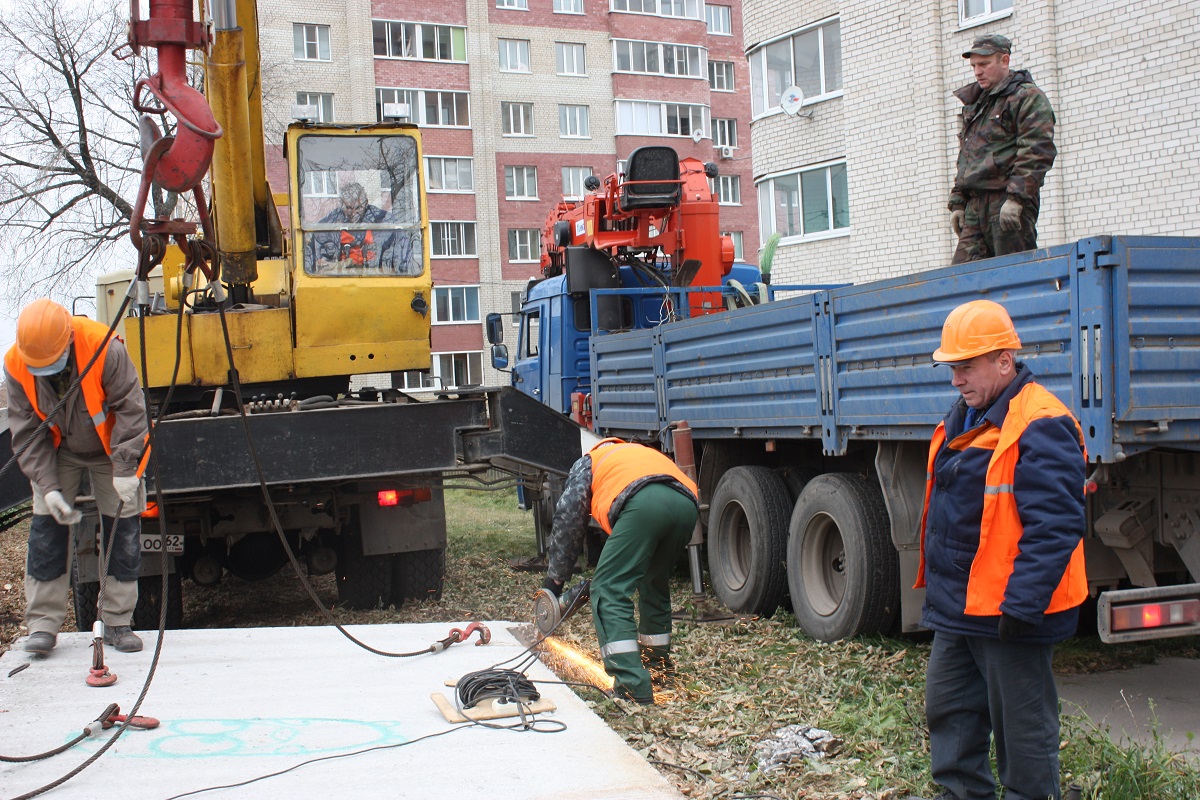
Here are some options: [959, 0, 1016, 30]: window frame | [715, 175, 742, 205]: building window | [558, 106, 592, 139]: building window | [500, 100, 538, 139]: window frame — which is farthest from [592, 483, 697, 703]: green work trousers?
[715, 175, 742, 205]: building window

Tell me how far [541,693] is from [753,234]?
4048cm

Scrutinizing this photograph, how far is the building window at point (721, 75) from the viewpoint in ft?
148

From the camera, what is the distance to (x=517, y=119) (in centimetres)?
4000

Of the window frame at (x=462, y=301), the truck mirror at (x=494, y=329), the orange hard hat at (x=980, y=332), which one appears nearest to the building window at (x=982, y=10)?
the truck mirror at (x=494, y=329)

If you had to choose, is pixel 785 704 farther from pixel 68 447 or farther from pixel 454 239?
pixel 454 239

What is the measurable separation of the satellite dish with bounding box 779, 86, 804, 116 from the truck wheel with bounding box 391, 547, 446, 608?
1363 cm

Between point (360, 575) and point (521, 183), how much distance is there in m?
33.4

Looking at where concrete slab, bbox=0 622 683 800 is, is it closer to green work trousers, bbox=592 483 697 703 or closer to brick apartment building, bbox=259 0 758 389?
green work trousers, bbox=592 483 697 703

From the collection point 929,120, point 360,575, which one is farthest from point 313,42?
point 360,575

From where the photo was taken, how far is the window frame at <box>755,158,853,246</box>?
1848 centimetres

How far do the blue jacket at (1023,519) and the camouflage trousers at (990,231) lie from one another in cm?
288

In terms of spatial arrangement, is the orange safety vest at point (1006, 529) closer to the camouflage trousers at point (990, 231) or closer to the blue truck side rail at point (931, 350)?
the blue truck side rail at point (931, 350)

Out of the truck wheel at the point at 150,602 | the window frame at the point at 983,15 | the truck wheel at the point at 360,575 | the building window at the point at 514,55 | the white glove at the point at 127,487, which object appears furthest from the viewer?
the building window at the point at 514,55

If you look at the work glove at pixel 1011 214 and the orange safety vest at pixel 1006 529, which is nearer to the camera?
the orange safety vest at pixel 1006 529
